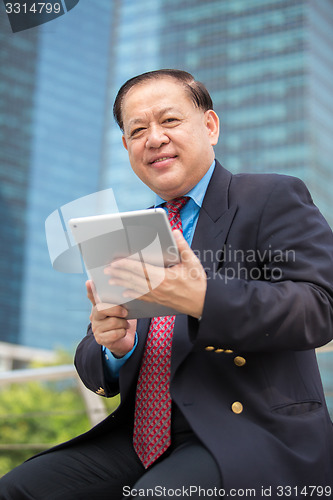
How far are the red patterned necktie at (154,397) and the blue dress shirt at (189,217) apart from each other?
0.25 feet

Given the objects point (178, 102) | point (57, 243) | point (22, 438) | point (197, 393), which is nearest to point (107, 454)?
point (197, 393)

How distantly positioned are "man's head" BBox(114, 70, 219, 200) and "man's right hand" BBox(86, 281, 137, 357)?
0.47 m

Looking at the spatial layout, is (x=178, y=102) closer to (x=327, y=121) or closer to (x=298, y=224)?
(x=298, y=224)

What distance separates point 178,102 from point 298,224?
570 mm

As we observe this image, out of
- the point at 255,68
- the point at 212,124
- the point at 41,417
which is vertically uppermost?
the point at 255,68

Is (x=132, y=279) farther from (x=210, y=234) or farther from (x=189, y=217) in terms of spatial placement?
(x=189, y=217)

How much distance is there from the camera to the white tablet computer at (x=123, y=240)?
4.03ft

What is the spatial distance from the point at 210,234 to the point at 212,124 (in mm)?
514

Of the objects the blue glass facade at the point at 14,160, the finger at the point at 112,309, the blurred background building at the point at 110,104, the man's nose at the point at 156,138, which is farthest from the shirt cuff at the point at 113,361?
the blue glass facade at the point at 14,160

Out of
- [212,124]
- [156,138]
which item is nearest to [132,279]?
[156,138]

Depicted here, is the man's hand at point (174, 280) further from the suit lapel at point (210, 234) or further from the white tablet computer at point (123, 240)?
the suit lapel at point (210, 234)

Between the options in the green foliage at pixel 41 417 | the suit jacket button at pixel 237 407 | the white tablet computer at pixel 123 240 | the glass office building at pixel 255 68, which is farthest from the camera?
the glass office building at pixel 255 68

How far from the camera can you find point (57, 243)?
1.46 meters

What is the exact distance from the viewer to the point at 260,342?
1295 millimetres
